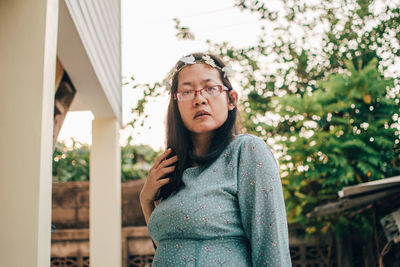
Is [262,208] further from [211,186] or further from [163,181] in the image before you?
[163,181]

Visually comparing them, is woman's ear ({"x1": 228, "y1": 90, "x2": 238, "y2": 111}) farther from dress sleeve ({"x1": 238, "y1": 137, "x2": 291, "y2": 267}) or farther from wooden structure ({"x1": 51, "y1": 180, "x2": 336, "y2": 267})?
wooden structure ({"x1": 51, "y1": 180, "x2": 336, "y2": 267})

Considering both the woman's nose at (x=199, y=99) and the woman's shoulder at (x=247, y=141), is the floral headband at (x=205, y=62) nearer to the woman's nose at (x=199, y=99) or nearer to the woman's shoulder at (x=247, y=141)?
the woman's nose at (x=199, y=99)

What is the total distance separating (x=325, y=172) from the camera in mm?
A: 4211

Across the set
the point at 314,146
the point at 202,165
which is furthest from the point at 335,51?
the point at 202,165

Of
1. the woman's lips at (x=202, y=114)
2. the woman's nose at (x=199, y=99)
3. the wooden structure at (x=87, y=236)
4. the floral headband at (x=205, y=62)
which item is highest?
the floral headband at (x=205, y=62)

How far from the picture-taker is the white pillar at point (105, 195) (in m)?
4.15

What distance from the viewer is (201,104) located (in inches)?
55.5

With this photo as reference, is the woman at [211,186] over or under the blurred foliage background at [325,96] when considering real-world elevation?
under

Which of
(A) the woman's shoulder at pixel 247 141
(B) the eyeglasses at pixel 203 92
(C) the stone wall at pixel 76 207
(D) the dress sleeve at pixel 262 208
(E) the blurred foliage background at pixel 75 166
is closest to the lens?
(D) the dress sleeve at pixel 262 208

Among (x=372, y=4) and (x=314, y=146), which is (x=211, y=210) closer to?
(x=314, y=146)

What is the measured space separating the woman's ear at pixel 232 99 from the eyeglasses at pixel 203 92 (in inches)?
2.4

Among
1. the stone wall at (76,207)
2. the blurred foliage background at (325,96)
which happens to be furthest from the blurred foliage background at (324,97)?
the stone wall at (76,207)

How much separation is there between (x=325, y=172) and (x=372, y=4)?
2.11 metres

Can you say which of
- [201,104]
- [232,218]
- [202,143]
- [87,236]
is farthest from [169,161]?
[87,236]
